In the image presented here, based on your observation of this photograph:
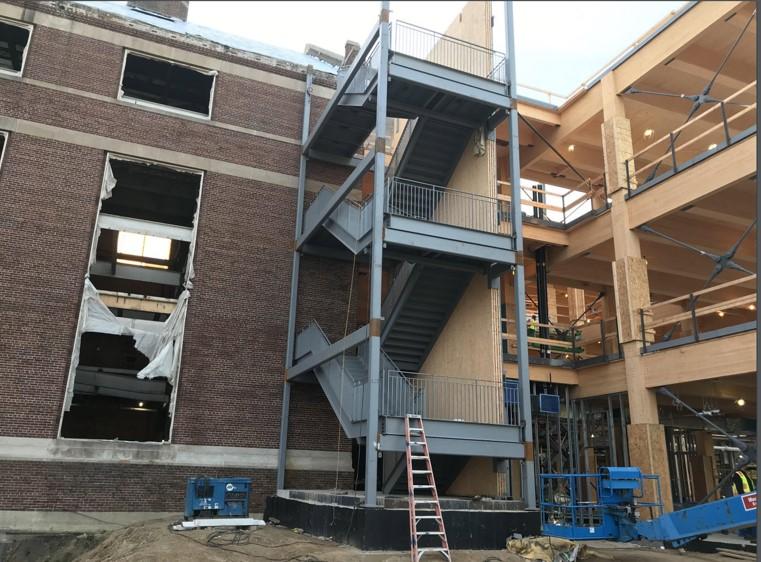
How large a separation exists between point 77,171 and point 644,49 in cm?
1737

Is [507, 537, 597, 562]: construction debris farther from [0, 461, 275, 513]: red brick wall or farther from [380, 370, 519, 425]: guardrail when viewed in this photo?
[0, 461, 275, 513]: red brick wall

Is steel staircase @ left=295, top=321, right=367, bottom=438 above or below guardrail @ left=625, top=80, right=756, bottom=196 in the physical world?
below

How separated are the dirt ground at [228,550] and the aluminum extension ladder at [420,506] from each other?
1.13ft

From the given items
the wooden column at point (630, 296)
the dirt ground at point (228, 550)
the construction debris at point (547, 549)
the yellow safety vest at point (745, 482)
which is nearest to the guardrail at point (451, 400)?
the construction debris at point (547, 549)

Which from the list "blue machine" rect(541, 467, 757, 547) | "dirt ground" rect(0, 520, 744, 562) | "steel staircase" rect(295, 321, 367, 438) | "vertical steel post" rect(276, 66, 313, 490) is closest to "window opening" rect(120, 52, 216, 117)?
"vertical steel post" rect(276, 66, 313, 490)

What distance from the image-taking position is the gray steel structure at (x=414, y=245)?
1373 centimetres

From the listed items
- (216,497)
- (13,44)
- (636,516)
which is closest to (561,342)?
(636,516)

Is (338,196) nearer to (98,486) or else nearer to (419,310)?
(419,310)

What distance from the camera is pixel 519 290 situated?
15141 millimetres

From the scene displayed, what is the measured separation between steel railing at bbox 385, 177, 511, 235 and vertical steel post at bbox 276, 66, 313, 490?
380 cm

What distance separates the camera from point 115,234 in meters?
22.8

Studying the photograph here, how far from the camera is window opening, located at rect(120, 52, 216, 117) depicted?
2058 centimetres

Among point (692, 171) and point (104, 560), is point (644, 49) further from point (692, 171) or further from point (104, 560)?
point (104, 560)

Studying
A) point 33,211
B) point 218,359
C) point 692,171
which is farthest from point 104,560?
point 692,171
